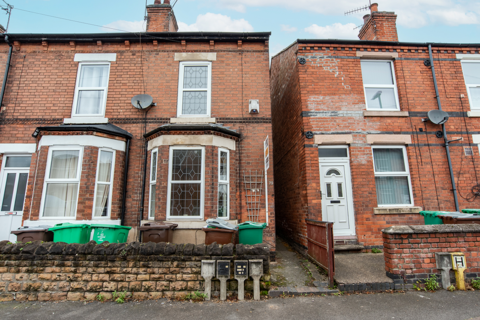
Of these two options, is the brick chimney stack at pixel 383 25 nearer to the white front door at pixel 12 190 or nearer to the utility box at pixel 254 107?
the utility box at pixel 254 107

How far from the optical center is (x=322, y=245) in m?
4.94

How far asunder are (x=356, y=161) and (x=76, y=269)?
7047 millimetres

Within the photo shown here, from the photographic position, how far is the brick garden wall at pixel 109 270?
409 cm

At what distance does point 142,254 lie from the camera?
4184 millimetres

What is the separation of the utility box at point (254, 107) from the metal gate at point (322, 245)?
11.6 feet

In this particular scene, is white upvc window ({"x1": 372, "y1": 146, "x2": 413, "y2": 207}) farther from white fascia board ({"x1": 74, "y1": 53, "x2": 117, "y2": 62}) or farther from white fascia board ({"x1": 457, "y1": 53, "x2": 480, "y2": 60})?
white fascia board ({"x1": 74, "y1": 53, "x2": 117, "y2": 62})

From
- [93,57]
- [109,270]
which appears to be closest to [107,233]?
[109,270]

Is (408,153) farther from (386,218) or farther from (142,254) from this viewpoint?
(142,254)

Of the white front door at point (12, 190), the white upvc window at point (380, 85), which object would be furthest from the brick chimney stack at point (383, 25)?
the white front door at point (12, 190)

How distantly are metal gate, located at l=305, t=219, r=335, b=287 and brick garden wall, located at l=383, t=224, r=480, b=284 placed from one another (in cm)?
101

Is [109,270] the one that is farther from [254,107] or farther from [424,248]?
[424,248]

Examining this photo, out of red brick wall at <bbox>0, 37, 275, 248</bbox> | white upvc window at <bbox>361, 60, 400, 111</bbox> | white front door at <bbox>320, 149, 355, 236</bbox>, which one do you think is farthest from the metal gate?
white upvc window at <bbox>361, 60, 400, 111</bbox>

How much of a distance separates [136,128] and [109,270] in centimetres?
446

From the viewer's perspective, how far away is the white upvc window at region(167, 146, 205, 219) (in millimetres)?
6410
